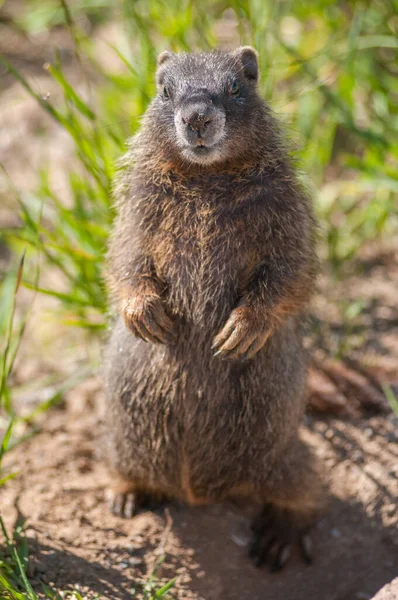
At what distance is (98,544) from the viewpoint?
3791 millimetres

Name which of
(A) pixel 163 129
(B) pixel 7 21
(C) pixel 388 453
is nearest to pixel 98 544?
(C) pixel 388 453

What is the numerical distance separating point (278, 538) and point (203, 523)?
0.40 metres

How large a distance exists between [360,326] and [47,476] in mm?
2208

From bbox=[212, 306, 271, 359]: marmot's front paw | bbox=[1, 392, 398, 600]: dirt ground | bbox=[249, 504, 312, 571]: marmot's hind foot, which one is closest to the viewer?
bbox=[212, 306, 271, 359]: marmot's front paw

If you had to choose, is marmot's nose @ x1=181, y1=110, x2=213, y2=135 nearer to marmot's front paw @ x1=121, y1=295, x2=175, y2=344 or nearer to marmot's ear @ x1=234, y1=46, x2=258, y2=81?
marmot's ear @ x1=234, y1=46, x2=258, y2=81

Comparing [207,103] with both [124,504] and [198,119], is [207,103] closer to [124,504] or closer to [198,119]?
[198,119]

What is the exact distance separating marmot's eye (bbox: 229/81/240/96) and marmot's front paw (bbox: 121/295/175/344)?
94 centimetres

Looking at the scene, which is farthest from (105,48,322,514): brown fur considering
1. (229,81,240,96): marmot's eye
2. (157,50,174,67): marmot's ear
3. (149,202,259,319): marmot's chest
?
(157,50,174,67): marmot's ear

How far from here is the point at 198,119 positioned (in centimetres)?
305

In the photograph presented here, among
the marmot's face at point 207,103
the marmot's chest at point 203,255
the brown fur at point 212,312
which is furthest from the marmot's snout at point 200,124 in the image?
the marmot's chest at point 203,255

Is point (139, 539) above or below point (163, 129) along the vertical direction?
below

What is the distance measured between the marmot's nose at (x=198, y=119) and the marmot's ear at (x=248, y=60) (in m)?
0.59

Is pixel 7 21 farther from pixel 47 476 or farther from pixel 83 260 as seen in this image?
pixel 47 476

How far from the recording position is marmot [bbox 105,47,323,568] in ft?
10.7
